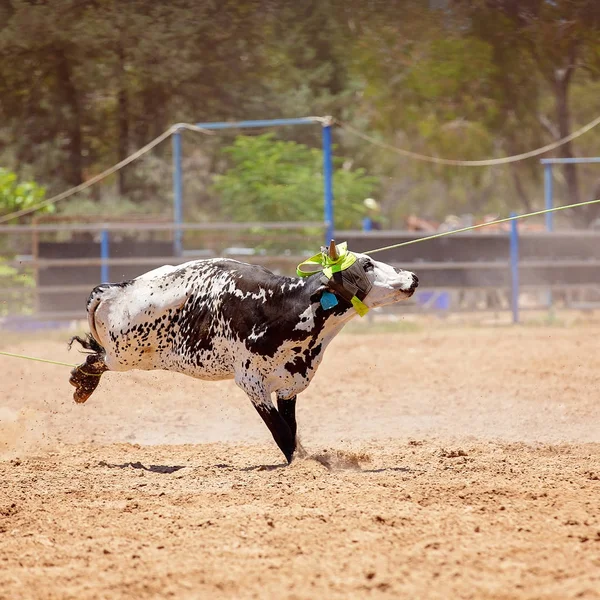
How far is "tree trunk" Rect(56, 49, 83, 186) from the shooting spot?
17.7m

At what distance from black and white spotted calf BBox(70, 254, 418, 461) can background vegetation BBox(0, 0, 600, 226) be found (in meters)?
8.46

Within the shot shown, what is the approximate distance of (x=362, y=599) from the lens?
3361 millimetres

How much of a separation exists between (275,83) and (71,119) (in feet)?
17.3

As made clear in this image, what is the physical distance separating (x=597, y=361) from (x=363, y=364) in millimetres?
2288

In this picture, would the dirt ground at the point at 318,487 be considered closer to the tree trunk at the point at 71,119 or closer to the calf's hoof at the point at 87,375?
the calf's hoof at the point at 87,375

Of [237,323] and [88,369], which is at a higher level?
[237,323]

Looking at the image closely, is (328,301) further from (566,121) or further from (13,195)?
(566,121)

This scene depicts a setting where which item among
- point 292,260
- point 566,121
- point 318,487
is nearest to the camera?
point 318,487

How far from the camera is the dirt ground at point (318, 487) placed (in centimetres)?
365

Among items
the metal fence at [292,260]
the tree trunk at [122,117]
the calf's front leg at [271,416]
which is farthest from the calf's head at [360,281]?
the tree trunk at [122,117]

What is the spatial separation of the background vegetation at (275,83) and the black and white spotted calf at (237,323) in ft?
27.8

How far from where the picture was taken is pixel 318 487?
5145 millimetres

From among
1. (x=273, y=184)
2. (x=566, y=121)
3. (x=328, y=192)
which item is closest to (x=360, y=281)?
(x=328, y=192)

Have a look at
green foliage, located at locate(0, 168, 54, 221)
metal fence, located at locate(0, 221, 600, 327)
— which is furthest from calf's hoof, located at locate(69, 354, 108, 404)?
green foliage, located at locate(0, 168, 54, 221)
